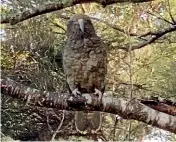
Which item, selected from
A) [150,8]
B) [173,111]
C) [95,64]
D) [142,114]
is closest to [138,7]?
[150,8]

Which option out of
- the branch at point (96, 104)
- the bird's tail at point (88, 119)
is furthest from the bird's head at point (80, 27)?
the branch at point (96, 104)

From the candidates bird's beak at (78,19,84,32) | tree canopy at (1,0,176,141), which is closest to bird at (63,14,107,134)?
bird's beak at (78,19,84,32)

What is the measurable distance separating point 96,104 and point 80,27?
0.99 m

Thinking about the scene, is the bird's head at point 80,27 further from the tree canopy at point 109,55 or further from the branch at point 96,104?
the branch at point 96,104

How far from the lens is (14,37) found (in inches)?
122

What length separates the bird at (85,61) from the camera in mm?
2496

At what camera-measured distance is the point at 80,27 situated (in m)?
2.57

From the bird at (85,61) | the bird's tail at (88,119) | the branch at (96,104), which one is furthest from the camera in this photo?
the bird's tail at (88,119)

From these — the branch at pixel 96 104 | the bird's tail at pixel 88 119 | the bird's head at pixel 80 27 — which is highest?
the bird's head at pixel 80 27

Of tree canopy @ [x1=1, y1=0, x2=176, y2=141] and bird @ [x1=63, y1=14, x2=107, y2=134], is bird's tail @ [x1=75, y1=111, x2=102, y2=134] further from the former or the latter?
tree canopy @ [x1=1, y1=0, x2=176, y2=141]

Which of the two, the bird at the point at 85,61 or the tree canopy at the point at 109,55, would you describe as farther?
the tree canopy at the point at 109,55

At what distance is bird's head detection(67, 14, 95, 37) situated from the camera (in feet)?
8.45

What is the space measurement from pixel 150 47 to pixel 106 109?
192 centimetres

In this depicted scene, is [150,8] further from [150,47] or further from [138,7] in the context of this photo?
[150,47]
